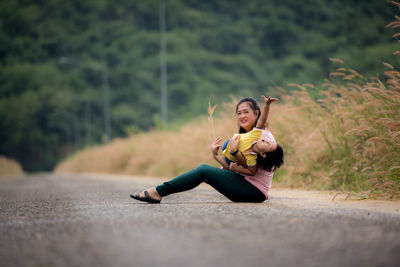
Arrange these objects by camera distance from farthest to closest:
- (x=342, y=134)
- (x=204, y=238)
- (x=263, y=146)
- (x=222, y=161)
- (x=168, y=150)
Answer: (x=168, y=150)
(x=342, y=134)
(x=222, y=161)
(x=263, y=146)
(x=204, y=238)

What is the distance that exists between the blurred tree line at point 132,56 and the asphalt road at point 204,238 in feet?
112

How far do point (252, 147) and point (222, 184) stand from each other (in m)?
0.62

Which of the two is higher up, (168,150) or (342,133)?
(342,133)

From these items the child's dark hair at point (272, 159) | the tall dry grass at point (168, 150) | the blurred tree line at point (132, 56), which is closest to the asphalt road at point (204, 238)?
the child's dark hair at point (272, 159)

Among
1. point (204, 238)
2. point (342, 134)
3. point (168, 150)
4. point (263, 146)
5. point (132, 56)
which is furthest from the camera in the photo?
point (132, 56)

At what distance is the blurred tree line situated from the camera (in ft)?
155

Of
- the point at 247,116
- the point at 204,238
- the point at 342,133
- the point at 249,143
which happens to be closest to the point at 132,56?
the point at 342,133

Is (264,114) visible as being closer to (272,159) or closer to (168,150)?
(272,159)

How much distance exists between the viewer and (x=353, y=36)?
37.8 m

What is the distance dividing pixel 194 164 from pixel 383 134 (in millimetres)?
6824

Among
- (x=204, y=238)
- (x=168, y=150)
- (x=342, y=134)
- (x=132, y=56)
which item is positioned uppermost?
(x=132, y=56)

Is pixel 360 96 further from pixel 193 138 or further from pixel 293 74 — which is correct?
pixel 293 74

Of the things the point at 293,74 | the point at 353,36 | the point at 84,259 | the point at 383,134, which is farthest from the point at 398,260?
the point at 293,74

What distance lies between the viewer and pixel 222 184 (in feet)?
18.0
